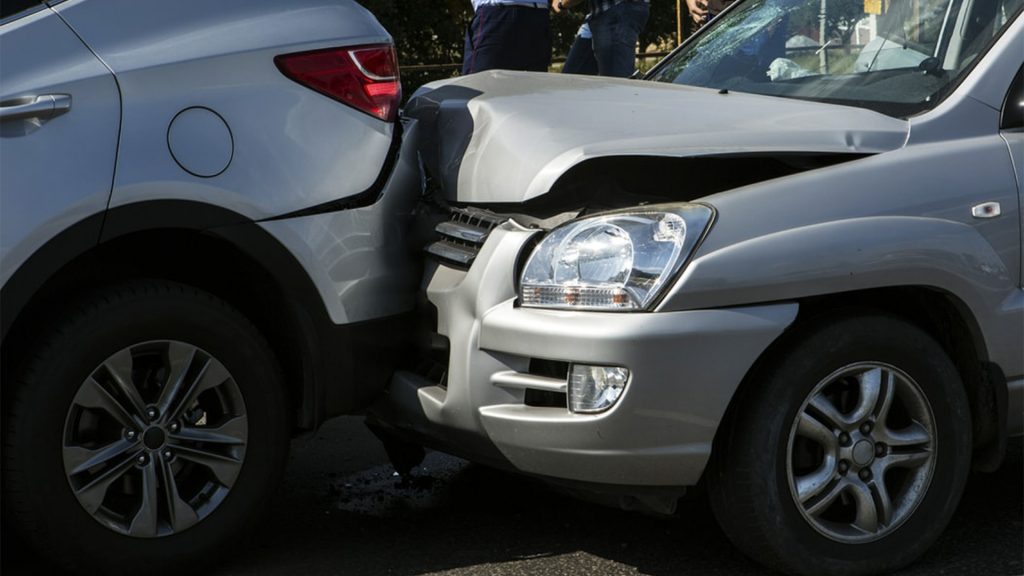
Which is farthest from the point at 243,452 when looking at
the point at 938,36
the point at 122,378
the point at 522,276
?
the point at 938,36

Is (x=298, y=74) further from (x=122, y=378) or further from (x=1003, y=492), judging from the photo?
(x=1003, y=492)

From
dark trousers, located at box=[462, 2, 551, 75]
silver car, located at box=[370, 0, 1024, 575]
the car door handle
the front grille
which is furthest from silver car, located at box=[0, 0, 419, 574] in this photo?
dark trousers, located at box=[462, 2, 551, 75]

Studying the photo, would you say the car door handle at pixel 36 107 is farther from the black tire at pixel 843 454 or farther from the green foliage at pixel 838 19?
the green foliage at pixel 838 19

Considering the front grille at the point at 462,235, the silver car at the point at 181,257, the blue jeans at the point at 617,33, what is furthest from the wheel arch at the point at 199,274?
the blue jeans at the point at 617,33

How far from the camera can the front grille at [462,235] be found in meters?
3.80

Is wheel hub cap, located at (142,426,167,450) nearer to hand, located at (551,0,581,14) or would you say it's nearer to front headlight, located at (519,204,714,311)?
front headlight, located at (519,204,714,311)

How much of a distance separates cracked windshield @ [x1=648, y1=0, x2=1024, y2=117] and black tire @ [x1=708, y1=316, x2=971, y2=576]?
78cm

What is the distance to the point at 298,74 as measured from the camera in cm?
383

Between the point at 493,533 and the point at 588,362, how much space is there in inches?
39.8

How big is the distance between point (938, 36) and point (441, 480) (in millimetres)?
2103

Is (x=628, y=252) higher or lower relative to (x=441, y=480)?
higher

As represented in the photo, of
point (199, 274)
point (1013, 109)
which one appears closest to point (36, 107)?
point (199, 274)

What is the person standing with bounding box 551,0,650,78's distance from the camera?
798cm

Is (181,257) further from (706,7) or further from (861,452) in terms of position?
(706,7)
